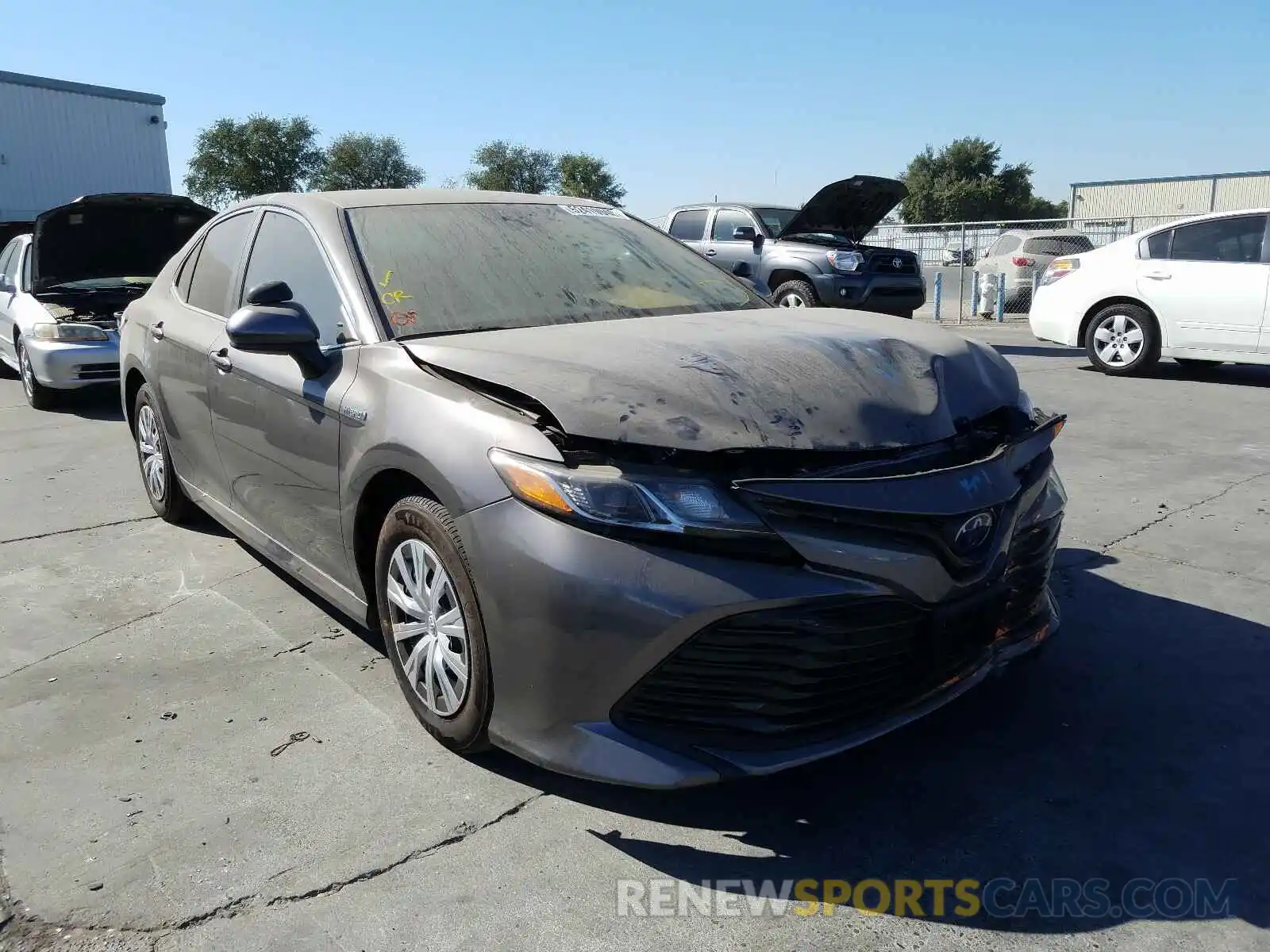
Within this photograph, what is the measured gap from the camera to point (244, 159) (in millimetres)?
→ 69312

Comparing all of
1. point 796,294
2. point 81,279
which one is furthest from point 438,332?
point 796,294

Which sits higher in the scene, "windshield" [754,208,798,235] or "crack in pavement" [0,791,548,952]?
"windshield" [754,208,798,235]

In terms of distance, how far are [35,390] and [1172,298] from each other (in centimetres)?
1026

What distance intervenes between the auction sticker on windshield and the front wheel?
22.4 feet

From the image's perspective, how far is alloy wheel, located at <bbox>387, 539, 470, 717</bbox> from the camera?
269 cm

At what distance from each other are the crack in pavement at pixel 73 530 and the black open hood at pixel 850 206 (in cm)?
883

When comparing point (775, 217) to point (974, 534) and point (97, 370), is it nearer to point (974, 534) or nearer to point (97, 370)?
point (97, 370)

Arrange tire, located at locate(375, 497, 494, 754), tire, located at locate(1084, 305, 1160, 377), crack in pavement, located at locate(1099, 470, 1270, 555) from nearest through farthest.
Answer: tire, located at locate(375, 497, 494, 754) < crack in pavement, located at locate(1099, 470, 1270, 555) < tire, located at locate(1084, 305, 1160, 377)

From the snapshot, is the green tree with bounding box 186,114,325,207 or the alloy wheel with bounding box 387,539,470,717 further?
the green tree with bounding box 186,114,325,207

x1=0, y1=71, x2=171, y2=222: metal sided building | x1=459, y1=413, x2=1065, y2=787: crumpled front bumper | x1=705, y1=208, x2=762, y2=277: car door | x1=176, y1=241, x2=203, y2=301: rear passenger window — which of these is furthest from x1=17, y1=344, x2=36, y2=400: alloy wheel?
x1=0, y1=71, x2=171, y2=222: metal sided building

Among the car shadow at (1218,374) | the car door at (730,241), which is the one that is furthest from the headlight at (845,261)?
the car shadow at (1218,374)

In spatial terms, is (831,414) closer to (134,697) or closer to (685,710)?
(685,710)

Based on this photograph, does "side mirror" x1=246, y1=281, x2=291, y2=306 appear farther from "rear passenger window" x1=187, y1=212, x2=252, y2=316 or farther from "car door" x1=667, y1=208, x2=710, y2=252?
"car door" x1=667, y1=208, x2=710, y2=252

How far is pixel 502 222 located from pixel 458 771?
6.48ft
